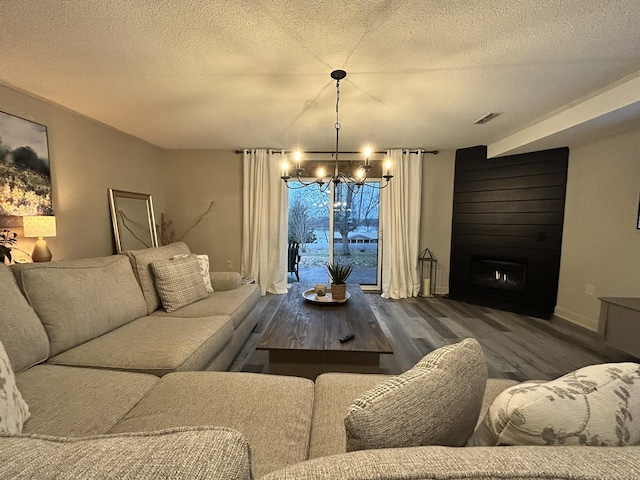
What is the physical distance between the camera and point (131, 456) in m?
0.41

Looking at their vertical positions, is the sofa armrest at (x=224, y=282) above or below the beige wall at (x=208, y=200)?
below

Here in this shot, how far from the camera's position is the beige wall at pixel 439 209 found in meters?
4.17

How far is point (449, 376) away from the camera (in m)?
0.65

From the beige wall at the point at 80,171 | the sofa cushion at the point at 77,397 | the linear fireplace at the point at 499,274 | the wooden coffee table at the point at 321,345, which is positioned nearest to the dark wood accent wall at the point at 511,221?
the linear fireplace at the point at 499,274

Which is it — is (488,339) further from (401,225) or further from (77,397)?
(77,397)

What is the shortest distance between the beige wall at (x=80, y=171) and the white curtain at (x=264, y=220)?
1594 mm

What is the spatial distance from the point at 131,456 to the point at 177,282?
2.02 meters

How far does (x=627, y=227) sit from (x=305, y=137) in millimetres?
3690

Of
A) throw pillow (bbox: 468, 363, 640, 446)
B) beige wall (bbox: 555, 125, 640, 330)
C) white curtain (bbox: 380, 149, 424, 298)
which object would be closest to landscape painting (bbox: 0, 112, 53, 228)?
throw pillow (bbox: 468, 363, 640, 446)

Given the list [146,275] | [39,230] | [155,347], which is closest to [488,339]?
[155,347]

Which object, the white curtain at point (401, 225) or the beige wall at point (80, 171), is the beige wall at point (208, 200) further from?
the white curtain at point (401, 225)

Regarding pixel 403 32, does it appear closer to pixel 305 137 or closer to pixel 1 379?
pixel 305 137

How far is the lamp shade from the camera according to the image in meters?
2.15

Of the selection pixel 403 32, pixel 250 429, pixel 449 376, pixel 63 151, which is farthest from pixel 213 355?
pixel 63 151
